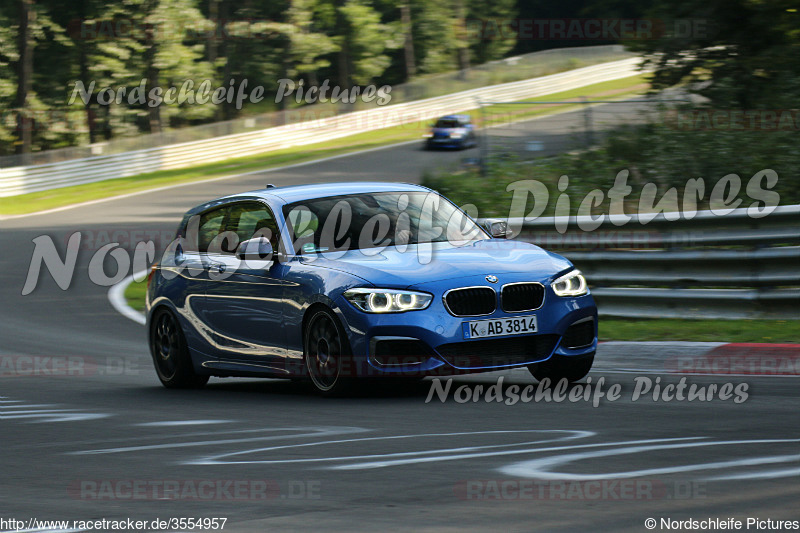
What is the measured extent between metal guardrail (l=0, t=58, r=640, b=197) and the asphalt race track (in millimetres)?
34900

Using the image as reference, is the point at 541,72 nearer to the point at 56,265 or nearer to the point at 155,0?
the point at 155,0

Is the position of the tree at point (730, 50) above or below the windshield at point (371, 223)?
below

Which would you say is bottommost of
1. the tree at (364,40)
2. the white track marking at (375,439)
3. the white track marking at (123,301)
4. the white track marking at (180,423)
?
the tree at (364,40)

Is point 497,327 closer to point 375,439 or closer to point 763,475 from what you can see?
point 375,439

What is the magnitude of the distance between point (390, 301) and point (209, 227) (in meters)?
2.86

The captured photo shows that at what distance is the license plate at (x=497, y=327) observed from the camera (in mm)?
8312

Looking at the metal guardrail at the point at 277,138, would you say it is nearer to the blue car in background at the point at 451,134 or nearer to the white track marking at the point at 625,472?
the blue car in background at the point at 451,134

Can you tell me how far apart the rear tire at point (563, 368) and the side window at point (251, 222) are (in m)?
2.21

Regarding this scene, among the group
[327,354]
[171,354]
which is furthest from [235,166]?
[327,354]

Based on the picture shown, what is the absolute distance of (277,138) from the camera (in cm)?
5150

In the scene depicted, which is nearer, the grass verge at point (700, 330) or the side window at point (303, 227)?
the side window at point (303, 227)

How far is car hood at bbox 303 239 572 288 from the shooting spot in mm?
8414

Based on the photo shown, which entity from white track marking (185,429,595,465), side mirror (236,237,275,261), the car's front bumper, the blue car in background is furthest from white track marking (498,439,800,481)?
the blue car in background

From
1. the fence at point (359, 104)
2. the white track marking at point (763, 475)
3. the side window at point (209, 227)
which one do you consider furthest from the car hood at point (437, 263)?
the fence at point (359, 104)
